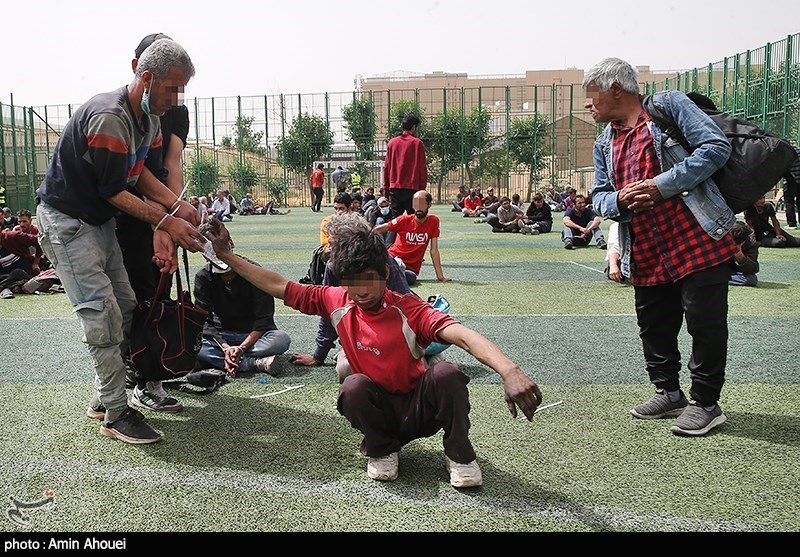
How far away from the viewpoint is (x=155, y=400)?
16.7ft

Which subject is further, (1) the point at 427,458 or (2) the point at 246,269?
(1) the point at 427,458

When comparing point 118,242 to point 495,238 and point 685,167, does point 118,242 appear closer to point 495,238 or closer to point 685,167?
point 685,167

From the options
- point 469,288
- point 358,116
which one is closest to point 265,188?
point 358,116

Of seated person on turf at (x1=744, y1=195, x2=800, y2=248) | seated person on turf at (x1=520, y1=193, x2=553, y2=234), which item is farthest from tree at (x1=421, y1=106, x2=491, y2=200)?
seated person on turf at (x1=744, y1=195, x2=800, y2=248)

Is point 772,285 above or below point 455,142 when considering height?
below

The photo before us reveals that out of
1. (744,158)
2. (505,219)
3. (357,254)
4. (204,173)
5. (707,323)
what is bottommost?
(505,219)

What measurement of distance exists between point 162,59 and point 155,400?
222 centimetres

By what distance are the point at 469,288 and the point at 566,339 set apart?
12.0ft

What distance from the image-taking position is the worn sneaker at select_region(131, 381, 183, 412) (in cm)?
506

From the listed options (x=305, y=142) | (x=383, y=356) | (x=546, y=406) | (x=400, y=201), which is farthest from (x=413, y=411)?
(x=305, y=142)

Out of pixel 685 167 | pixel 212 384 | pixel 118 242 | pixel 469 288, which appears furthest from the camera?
pixel 469 288

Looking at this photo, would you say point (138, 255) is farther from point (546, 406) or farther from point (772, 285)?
point (772, 285)

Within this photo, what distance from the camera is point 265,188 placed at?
44.0 meters

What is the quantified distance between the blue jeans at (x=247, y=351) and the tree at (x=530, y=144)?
1514 inches
